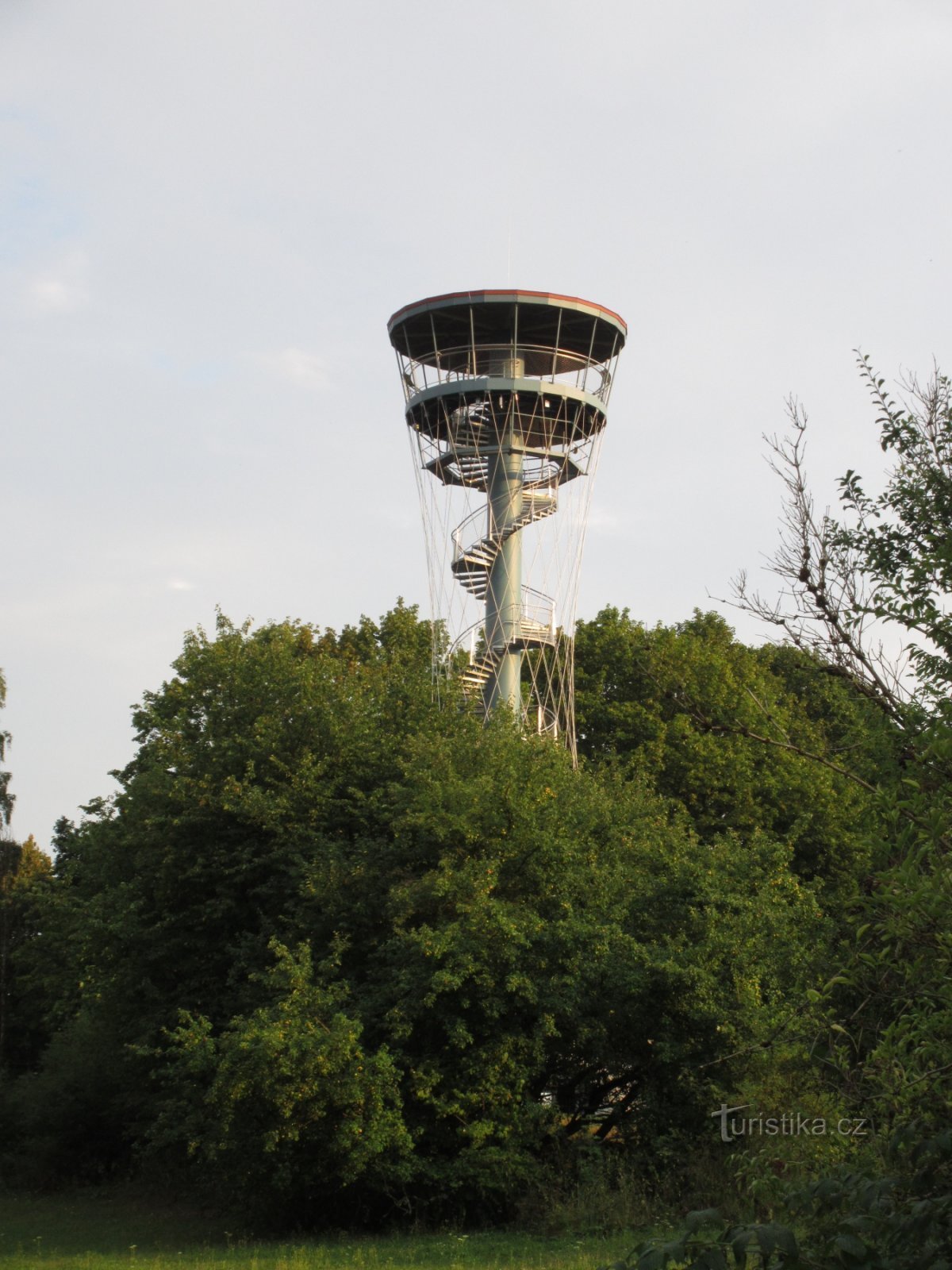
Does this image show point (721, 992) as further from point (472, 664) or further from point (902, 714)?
point (472, 664)

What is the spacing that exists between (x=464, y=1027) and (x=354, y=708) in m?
7.55

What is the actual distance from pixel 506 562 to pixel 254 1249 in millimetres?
19749

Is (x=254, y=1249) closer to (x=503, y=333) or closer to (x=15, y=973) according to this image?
(x=503, y=333)

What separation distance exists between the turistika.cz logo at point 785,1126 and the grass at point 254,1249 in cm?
202

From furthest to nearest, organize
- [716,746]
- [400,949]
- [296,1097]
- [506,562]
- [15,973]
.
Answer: [15,973]
[716,746]
[506,562]
[400,949]
[296,1097]

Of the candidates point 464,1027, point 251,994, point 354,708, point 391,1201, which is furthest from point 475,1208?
point 354,708

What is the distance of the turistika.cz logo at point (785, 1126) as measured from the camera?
21.5 ft

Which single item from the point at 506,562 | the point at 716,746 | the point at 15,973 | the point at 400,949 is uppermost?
the point at 506,562

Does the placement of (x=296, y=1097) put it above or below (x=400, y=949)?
below

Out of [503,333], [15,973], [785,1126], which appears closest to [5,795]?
[15,973]

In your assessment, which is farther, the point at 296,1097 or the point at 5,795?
the point at 5,795

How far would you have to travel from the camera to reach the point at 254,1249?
1723 centimetres

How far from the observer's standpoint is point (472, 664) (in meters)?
32.4

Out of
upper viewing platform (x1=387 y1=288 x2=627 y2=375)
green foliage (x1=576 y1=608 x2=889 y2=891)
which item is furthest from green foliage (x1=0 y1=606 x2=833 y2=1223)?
upper viewing platform (x1=387 y1=288 x2=627 y2=375)
